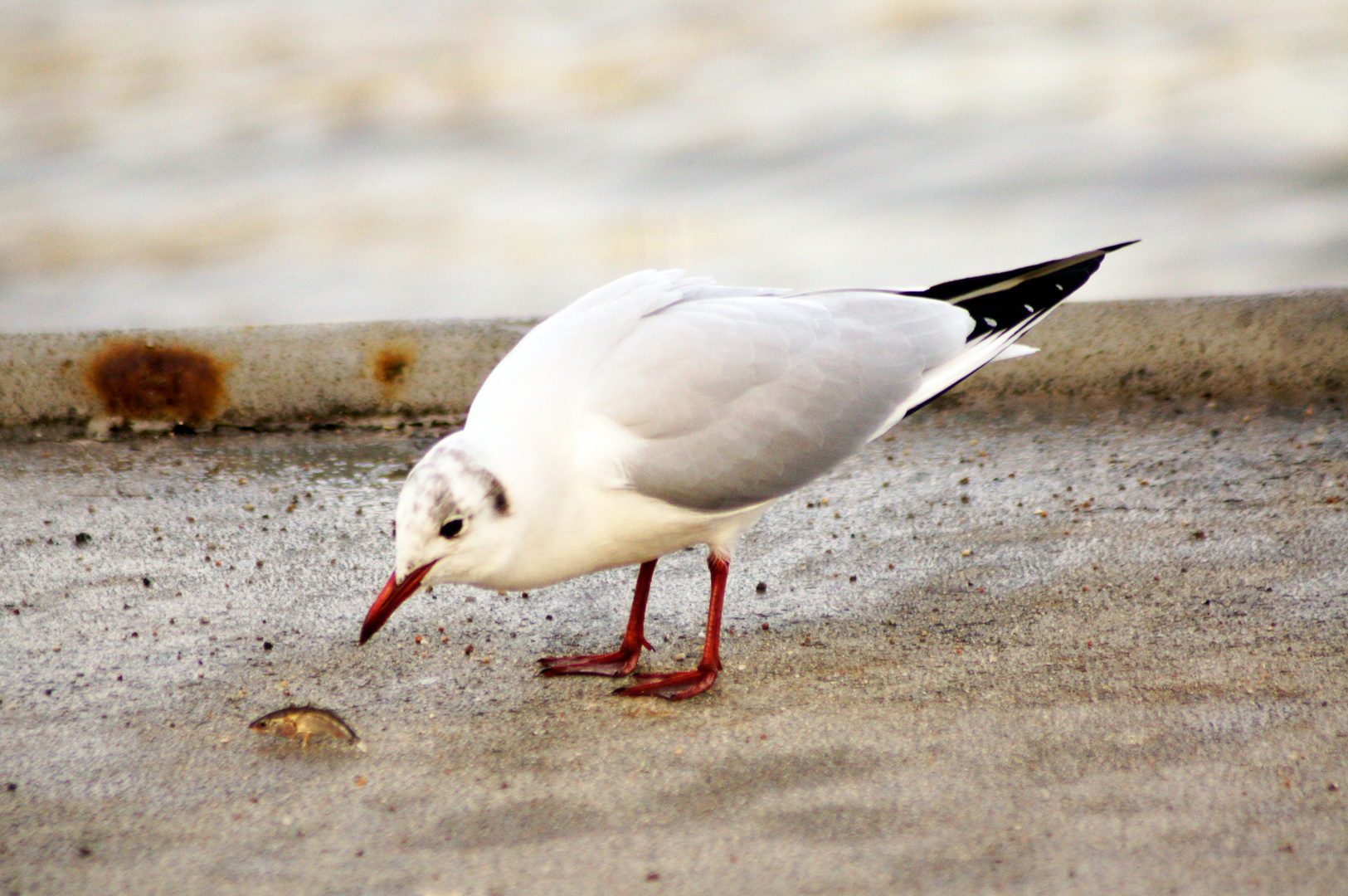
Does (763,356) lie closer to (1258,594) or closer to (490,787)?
(490,787)

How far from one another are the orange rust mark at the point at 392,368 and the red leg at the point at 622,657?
5.39ft

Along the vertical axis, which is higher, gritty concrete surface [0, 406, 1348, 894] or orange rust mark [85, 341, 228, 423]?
orange rust mark [85, 341, 228, 423]

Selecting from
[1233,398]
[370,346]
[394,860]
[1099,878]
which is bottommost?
[1099,878]

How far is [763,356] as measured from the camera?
2.66m

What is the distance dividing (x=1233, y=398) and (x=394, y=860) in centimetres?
327

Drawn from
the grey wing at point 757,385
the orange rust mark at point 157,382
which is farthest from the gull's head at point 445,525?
the orange rust mark at point 157,382

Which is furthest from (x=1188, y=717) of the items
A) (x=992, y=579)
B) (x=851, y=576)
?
(x=851, y=576)

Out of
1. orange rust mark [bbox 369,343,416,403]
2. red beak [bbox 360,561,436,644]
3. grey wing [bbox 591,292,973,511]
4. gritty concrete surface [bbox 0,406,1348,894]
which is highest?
orange rust mark [bbox 369,343,416,403]

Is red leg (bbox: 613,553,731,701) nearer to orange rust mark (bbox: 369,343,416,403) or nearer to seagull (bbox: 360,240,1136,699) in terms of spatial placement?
seagull (bbox: 360,240,1136,699)

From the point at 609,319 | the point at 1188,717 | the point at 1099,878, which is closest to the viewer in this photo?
the point at 1099,878

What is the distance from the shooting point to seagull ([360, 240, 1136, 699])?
7.71 feet

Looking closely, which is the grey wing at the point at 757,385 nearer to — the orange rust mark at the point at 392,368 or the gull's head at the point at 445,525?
the gull's head at the point at 445,525

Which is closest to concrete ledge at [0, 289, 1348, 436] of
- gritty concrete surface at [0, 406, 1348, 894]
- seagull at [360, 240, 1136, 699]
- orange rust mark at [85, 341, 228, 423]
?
orange rust mark at [85, 341, 228, 423]

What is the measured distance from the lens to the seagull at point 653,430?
7.71 feet
